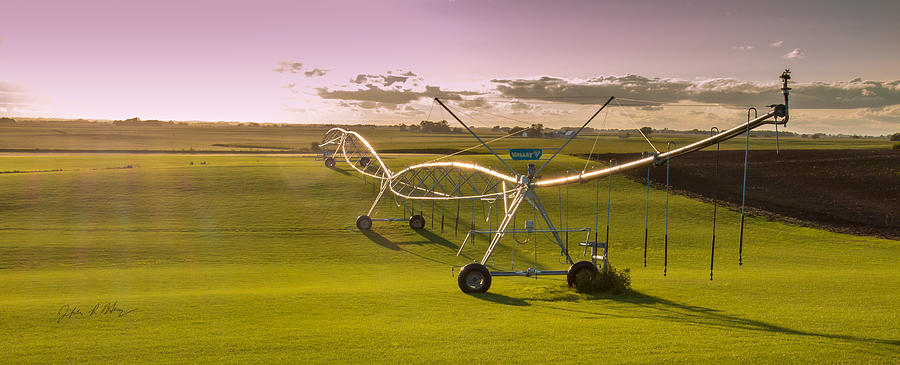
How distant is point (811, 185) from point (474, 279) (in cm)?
6234

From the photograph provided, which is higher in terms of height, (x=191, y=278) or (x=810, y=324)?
(x=810, y=324)

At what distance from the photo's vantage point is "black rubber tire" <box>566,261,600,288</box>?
21625mm

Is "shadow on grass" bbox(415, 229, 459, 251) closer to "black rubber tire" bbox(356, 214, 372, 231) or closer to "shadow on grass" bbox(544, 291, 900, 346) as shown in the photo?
"black rubber tire" bbox(356, 214, 372, 231)

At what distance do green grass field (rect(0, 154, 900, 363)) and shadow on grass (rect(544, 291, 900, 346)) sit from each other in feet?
0.23

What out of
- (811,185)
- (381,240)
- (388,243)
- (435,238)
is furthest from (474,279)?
(811,185)

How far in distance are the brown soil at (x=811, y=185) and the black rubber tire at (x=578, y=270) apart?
24.5m

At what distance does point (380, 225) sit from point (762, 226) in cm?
3389

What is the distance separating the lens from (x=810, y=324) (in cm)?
1582

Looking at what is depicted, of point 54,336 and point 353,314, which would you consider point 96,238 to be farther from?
point 353,314

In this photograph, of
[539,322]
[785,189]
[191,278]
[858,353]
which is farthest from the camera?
[785,189]

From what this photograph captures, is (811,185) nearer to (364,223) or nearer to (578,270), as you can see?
(364,223)

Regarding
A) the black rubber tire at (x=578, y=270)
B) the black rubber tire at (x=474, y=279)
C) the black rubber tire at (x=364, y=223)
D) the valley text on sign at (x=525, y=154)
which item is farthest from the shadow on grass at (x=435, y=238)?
the valley text on sign at (x=525, y=154)

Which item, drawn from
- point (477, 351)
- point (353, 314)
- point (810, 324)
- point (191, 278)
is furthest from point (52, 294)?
point (810, 324)
